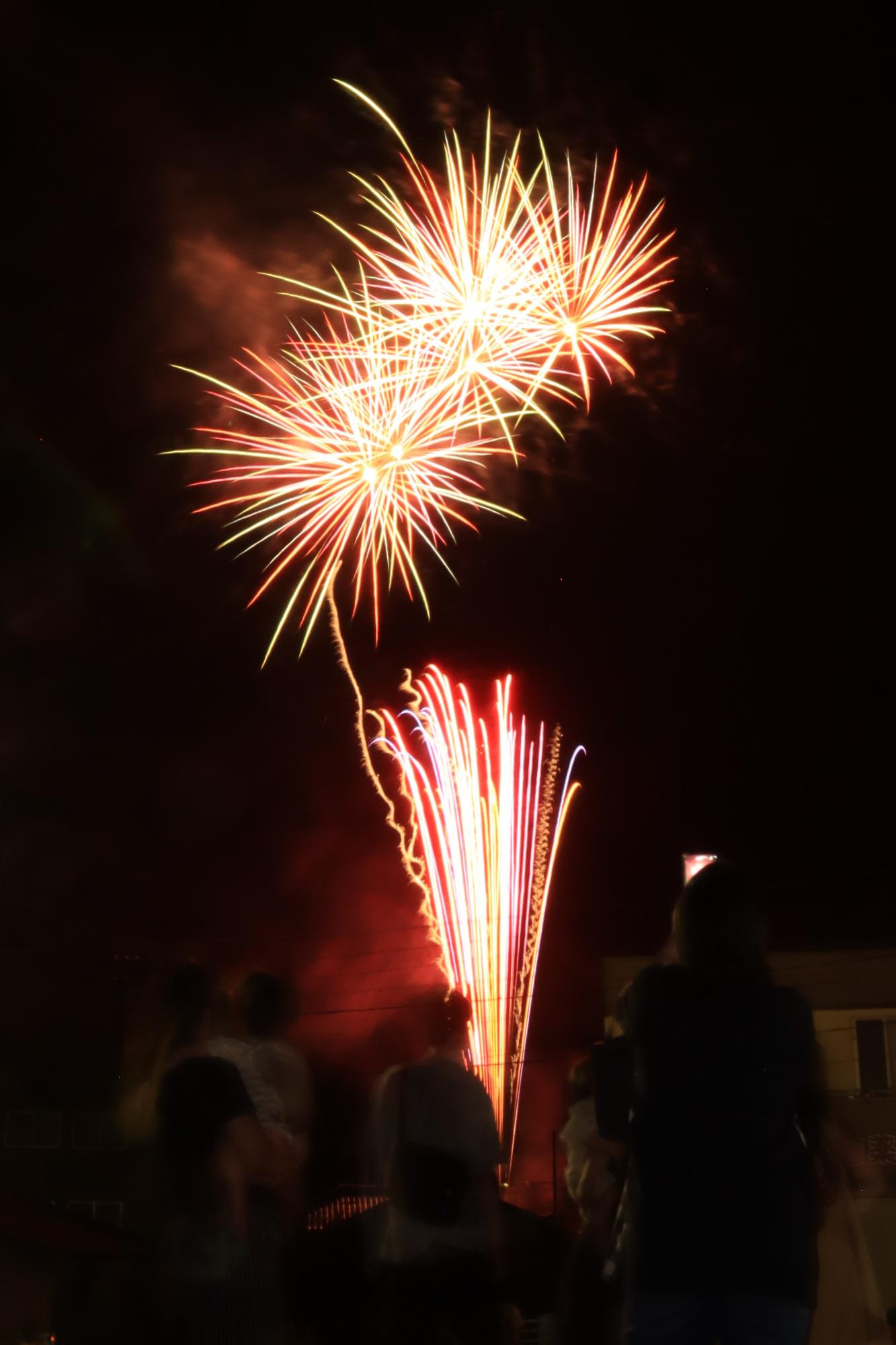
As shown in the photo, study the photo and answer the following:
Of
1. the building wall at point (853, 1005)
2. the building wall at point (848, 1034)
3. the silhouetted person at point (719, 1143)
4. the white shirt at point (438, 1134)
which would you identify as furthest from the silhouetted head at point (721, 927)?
the building wall at point (848, 1034)

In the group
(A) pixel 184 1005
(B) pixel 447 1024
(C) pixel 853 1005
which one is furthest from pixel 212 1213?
(C) pixel 853 1005

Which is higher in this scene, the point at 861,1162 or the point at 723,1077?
the point at 723,1077

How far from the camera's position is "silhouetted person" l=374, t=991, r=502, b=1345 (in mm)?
4801

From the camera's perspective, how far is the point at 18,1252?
14.1 metres

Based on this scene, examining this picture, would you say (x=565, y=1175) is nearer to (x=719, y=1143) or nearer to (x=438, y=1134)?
(x=438, y=1134)

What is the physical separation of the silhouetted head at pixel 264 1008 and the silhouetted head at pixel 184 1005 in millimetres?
695

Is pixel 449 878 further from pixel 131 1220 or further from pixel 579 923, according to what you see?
pixel 579 923

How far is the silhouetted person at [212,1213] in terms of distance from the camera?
12.5ft

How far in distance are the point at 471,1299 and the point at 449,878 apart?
14160mm

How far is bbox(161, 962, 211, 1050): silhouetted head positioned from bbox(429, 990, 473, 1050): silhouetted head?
1.05 meters

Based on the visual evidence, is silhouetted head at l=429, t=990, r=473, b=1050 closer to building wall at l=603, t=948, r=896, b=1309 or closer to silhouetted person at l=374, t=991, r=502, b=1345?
silhouetted person at l=374, t=991, r=502, b=1345

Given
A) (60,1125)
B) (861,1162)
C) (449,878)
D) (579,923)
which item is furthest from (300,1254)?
(60,1125)

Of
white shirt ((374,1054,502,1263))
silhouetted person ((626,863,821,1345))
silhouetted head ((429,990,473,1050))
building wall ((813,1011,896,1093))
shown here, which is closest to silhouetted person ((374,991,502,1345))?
white shirt ((374,1054,502,1263))

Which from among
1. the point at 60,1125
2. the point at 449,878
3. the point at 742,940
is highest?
the point at 449,878
